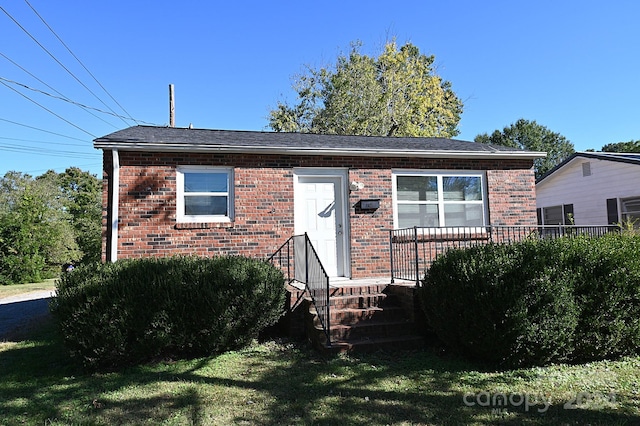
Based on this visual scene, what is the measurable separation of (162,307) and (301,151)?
4064mm

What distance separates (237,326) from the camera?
5555 mm

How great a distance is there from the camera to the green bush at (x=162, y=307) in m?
4.99

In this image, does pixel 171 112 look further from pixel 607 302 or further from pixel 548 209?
pixel 548 209

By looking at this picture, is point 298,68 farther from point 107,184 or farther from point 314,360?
point 314,360

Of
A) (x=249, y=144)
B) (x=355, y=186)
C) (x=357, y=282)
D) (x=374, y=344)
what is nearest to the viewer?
(x=374, y=344)

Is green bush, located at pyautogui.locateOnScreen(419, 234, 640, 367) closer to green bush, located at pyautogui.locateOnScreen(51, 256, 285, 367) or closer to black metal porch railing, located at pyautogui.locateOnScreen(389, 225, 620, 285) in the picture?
green bush, located at pyautogui.locateOnScreen(51, 256, 285, 367)

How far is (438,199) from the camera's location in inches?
347

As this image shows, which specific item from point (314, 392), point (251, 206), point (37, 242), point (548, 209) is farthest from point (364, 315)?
point (37, 242)

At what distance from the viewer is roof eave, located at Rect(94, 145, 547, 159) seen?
23.7 feet

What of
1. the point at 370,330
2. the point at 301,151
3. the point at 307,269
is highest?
the point at 301,151

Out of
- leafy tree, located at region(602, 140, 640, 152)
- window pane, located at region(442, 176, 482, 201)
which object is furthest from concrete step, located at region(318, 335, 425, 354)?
leafy tree, located at region(602, 140, 640, 152)

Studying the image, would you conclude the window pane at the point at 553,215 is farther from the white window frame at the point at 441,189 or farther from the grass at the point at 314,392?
the grass at the point at 314,392

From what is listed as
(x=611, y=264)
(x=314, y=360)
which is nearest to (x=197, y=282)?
(x=314, y=360)

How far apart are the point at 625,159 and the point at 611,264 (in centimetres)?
989
